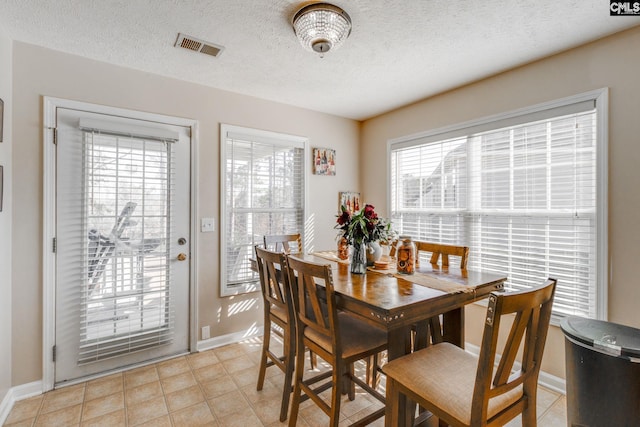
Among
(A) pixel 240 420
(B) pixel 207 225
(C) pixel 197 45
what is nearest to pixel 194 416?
(A) pixel 240 420

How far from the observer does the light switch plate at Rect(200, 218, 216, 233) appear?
9.36ft

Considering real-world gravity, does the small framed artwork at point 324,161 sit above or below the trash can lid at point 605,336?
above

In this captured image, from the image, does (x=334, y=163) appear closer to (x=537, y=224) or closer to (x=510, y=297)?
(x=537, y=224)

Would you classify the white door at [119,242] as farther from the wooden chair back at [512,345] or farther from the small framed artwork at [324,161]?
the wooden chair back at [512,345]

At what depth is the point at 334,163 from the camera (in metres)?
3.79

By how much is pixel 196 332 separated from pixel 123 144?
5.93 ft

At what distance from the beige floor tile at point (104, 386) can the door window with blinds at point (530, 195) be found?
3.12m

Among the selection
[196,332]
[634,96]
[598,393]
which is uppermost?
[634,96]

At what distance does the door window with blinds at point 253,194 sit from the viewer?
118 inches

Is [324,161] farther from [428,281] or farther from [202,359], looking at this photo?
[202,359]

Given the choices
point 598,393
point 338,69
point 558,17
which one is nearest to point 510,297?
point 598,393

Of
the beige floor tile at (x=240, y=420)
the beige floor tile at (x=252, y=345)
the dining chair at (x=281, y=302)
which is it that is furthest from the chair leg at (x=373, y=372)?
the beige floor tile at (x=252, y=345)

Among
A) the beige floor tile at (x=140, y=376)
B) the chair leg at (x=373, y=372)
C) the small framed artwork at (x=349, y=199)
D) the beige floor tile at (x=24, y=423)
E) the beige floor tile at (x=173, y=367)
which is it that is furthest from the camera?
the small framed artwork at (x=349, y=199)

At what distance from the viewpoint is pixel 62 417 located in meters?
1.94
